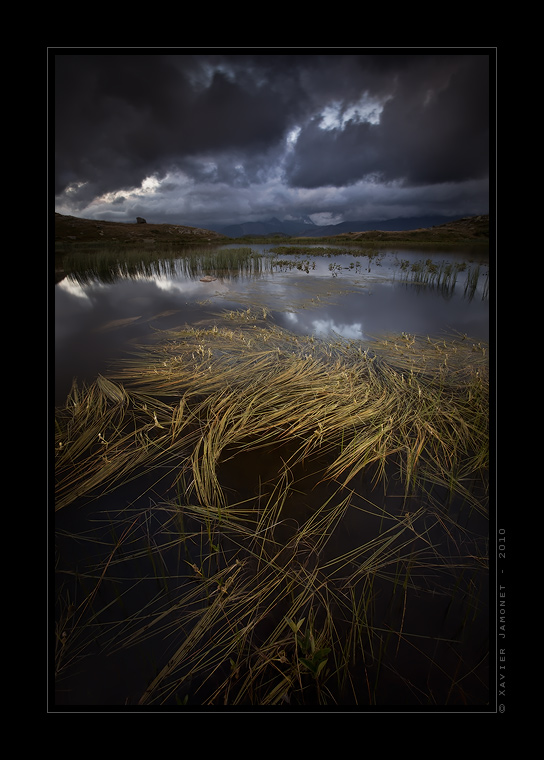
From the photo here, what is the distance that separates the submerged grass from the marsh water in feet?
0.09

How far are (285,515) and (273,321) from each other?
3.14 meters

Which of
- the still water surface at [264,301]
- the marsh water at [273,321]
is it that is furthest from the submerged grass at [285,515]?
the still water surface at [264,301]

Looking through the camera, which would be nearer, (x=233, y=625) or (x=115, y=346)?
(x=233, y=625)

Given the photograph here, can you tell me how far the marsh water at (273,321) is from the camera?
113 centimetres

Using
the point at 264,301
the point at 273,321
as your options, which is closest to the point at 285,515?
the point at 273,321

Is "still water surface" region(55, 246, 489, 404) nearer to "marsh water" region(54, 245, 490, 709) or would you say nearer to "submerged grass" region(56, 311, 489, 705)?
"marsh water" region(54, 245, 490, 709)

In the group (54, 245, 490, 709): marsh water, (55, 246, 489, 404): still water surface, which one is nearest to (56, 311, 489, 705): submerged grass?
(54, 245, 490, 709): marsh water

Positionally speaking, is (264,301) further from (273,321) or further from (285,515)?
(285,515)

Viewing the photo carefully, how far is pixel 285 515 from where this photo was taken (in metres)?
1.58

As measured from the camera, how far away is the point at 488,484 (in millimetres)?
1772

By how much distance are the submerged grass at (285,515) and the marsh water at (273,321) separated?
1.1 inches

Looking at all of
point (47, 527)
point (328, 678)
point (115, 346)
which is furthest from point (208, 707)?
point (115, 346)

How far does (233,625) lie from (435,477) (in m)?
1.43

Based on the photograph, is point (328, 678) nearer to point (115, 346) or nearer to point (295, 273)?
point (115, 346)
